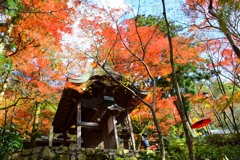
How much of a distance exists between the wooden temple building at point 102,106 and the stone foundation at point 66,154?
820 millimetres

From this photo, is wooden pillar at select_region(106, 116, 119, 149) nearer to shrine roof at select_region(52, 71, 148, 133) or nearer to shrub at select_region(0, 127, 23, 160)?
shrine roof at select_region(52, 71, 148, 133)

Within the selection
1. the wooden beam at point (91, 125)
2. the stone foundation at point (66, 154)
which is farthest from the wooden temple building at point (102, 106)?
the stone foundation at point (66, 154)

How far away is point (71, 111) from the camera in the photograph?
450 inches

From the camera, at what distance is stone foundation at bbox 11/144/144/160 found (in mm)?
7688

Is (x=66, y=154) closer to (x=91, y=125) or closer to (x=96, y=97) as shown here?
(x=91, y=125)

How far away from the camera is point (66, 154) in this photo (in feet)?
26.2

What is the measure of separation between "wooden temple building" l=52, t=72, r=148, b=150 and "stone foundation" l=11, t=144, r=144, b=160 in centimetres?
82

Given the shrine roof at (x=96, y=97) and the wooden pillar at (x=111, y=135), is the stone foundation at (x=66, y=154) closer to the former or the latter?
the wooden pillar at (x=111, y=135)

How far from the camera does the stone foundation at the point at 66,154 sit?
7688 millimetres

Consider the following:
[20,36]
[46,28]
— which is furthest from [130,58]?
[20,36]

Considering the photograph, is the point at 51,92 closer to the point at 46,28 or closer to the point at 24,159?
the point at 46,28

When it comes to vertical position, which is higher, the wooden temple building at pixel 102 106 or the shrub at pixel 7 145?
the wooden temple building at pixel 102 106

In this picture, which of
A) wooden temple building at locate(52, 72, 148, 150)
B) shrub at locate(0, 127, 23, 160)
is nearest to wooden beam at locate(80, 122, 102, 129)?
wooden temple building at locate(52, 72, 148, 150)

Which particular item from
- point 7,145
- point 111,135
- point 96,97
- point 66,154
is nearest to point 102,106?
point 96,97
